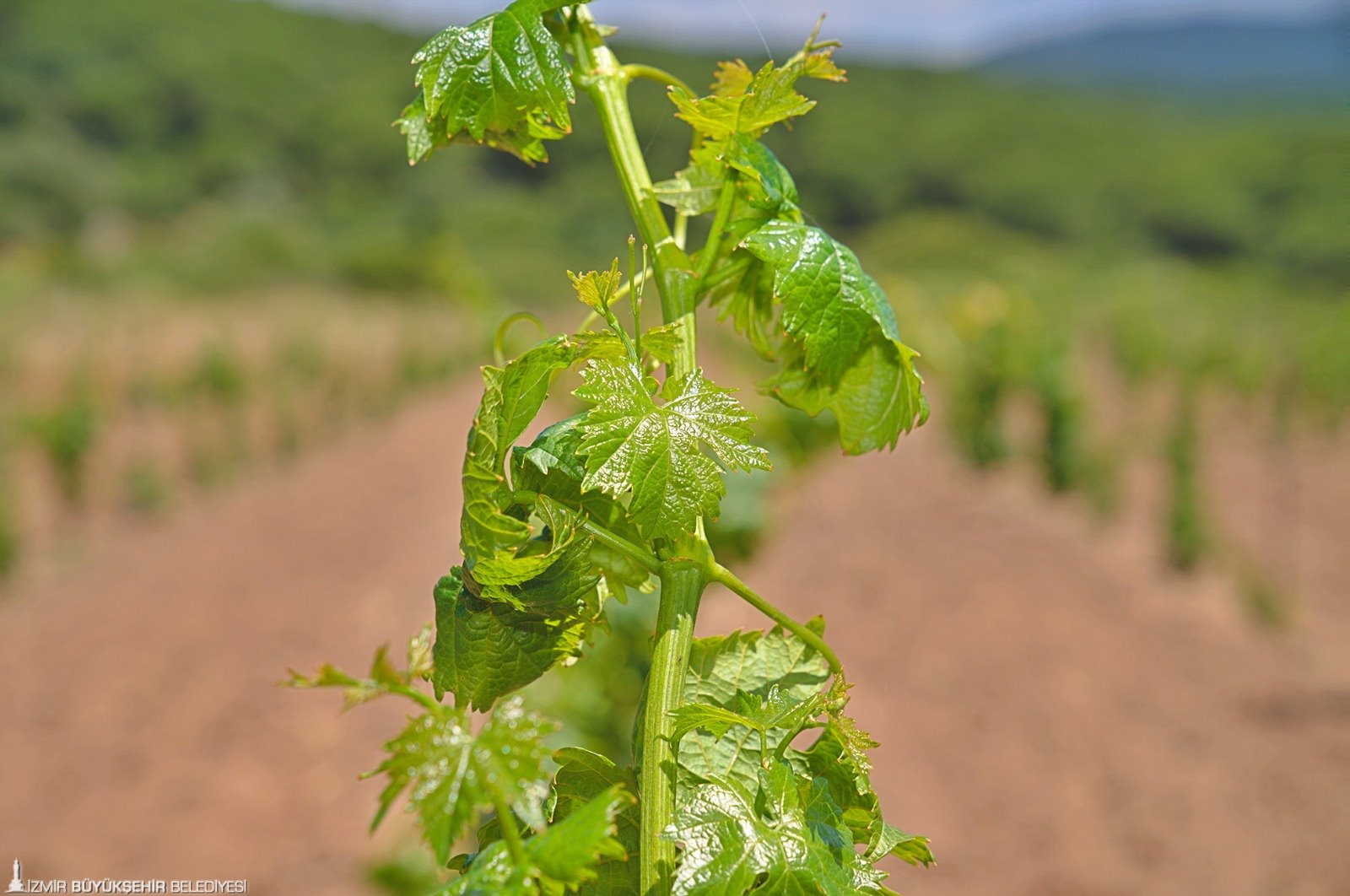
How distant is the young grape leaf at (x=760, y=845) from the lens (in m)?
0.63

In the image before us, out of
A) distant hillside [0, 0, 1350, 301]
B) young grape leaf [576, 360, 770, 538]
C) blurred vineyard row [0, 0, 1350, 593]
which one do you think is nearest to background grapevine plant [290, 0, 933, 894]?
young grape leaf [576, 360, 770, 538]

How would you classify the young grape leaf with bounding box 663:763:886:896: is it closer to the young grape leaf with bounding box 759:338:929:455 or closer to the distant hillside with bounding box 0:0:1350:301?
the young grape leaf with bounding box 759:338:929:455

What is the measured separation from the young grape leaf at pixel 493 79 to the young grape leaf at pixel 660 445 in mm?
205

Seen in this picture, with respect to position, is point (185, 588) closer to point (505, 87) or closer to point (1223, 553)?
point (505, 87)

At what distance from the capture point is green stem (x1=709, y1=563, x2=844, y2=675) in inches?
26.5

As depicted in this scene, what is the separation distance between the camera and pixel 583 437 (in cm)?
63

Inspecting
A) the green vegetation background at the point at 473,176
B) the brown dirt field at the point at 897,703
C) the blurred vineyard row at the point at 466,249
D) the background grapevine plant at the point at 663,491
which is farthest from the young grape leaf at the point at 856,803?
the green vegetation background at the point at 473,176

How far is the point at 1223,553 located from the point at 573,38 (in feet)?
23.2

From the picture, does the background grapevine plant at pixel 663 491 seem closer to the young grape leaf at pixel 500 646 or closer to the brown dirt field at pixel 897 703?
the young grape leaf at pixel 500 646

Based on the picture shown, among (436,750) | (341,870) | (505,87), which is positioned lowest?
(341,870)

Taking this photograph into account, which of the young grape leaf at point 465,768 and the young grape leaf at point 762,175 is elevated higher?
the young grape leaf at point 762,175

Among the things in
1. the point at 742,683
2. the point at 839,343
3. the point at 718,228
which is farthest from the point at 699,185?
the point at 742,683

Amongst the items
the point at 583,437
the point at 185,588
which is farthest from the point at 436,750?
the point at 185,588

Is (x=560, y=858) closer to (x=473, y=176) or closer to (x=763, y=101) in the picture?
(x=763, y=101)
